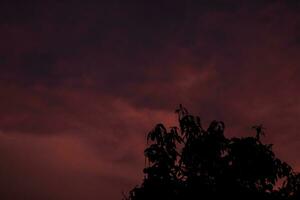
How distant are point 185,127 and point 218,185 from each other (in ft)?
9.86

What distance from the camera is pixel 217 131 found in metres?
24.1

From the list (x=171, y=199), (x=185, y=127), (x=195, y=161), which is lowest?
(x=171, y=199)

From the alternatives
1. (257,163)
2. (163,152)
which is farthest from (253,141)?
(163,152)

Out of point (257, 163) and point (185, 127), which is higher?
→ point (185, 127)

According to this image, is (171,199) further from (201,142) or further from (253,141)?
(253,141)

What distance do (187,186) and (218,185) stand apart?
1313 mm

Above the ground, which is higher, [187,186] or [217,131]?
[217,131]

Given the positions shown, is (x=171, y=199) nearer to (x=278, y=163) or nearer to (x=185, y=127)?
(x=185, y=127)

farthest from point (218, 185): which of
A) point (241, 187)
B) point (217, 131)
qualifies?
point (217, 131)

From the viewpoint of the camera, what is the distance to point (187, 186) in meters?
23.2

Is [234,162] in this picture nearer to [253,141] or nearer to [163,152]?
[253,141]

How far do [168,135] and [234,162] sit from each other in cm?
308

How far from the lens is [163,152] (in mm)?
23578

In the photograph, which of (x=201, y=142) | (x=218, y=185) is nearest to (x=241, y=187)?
(x=218, y=185)
